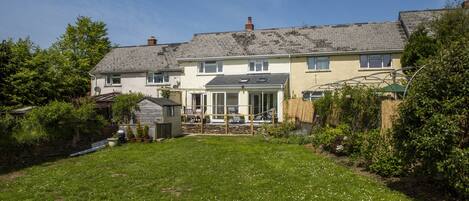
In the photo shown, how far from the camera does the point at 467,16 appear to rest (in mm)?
23125

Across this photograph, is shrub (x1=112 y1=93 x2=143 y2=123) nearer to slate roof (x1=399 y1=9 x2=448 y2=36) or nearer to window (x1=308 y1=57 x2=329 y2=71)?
window (x1=308 y1=57 x2=329 y2=71)

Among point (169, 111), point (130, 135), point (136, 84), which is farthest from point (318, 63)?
point (136, 84)

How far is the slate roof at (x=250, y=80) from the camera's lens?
97.7 feet

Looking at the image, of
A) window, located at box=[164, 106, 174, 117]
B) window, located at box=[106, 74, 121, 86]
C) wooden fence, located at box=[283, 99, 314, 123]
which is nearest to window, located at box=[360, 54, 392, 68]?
wooden fence, located at box=[283, 99, 314, 123]

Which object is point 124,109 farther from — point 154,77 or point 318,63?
point 318,63

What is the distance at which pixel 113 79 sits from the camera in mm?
38594

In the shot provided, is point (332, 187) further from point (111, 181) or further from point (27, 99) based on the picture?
point (27, 99)

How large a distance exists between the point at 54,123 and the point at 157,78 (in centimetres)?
1864

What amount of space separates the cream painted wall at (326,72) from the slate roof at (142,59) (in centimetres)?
1056

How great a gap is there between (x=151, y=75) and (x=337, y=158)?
1013 inches

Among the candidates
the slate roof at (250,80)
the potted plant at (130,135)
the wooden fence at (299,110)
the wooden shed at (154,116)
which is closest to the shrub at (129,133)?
the potted plant at (130,135)

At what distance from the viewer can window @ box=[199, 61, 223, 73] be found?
34156 millimetres

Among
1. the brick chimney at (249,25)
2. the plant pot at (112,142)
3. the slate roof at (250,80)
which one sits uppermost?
the brick chimney at (249,25)

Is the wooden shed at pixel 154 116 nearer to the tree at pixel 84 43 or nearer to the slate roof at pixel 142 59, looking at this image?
the slate roof at pixel 142 59
